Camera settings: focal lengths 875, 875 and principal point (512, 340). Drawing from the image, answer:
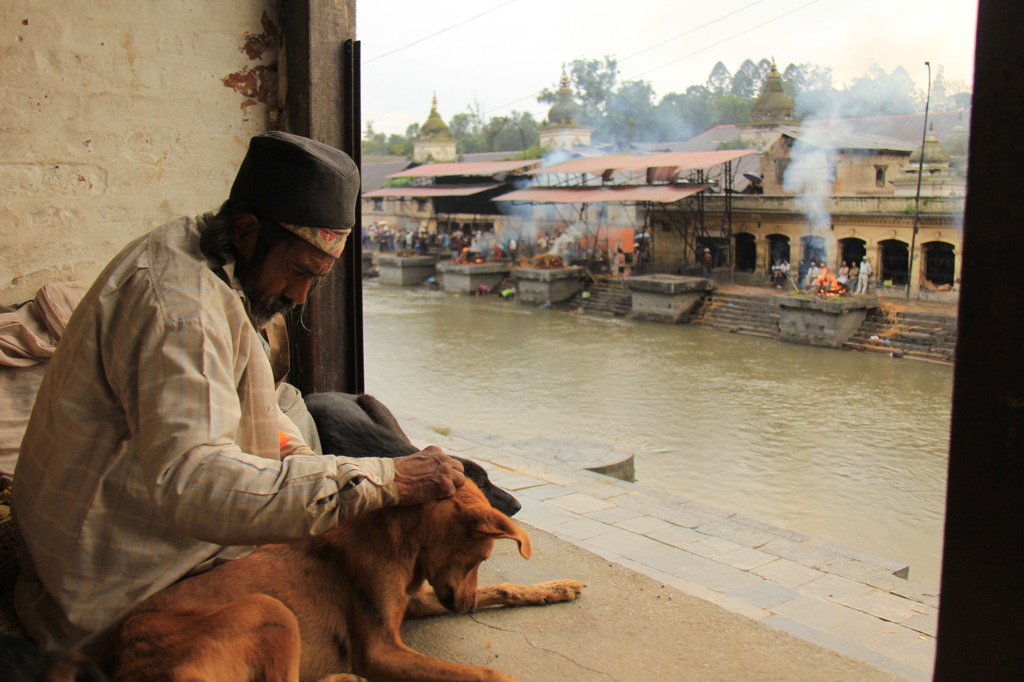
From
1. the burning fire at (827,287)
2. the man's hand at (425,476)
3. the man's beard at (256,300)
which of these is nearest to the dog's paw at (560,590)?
the man's hand at (425,476)

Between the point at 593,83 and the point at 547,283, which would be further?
the point at 593,83

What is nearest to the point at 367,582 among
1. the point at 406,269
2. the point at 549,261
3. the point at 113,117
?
the point at 113,117

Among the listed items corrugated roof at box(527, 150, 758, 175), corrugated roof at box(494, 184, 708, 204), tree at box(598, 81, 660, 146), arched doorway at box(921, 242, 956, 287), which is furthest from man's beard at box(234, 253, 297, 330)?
tree at box(598, 81, 660, 146)

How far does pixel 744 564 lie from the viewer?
4.90 m

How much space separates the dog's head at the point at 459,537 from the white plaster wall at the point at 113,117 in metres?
2.54

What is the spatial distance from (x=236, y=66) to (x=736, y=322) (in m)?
19.5

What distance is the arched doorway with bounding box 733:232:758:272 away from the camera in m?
25.9

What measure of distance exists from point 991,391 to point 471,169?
33.0 meters

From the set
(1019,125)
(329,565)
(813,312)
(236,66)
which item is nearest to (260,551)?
(329,565)

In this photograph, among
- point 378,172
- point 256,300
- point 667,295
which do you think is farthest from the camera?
point 378,172

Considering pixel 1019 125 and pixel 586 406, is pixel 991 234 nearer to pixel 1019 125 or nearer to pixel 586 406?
pixel 1019 125

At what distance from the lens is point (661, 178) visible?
2673cm

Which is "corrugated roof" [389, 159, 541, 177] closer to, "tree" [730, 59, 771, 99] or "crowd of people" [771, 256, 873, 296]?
"crowd of people" [771, 256, 873, 296]

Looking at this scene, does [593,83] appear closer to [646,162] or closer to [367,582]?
[646,162]
